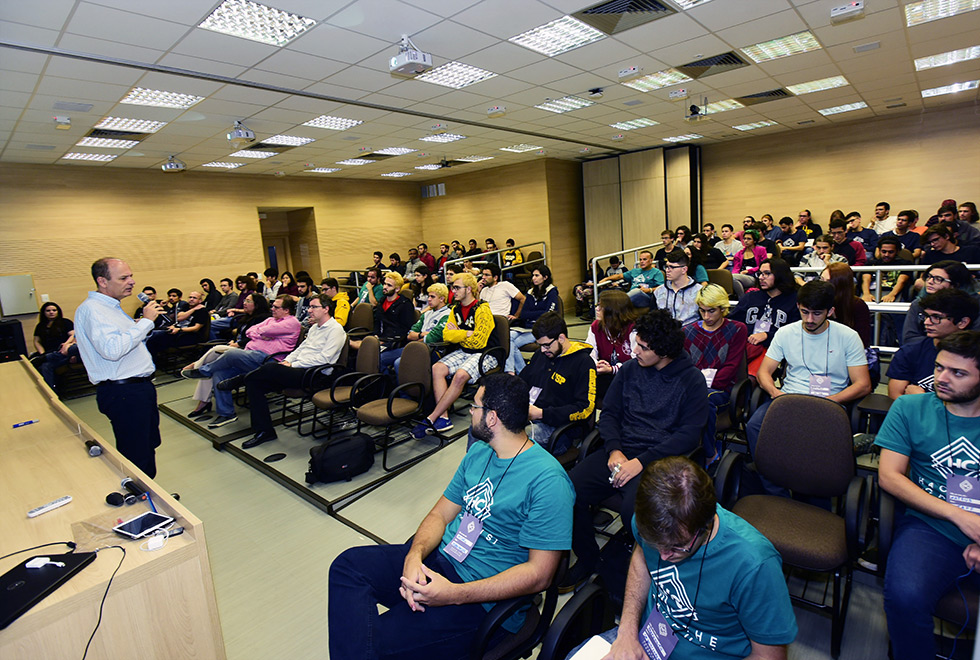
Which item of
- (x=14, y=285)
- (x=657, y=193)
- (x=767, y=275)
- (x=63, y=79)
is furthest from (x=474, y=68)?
(x=14, y=285)

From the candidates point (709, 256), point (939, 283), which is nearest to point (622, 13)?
point (939, 283)

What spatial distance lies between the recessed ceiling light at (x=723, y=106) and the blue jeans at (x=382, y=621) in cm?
766

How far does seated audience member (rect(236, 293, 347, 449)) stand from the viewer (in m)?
4.39

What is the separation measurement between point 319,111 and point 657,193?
799 centimetres

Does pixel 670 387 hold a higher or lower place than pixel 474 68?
lower

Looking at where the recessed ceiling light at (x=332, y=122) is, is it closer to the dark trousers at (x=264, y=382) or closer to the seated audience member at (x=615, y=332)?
the dark trousers at (x=264, y=382)

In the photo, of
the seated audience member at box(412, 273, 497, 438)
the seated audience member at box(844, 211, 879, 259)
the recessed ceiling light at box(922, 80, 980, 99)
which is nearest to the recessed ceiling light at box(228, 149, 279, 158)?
the seated audience member at box(412, 273, 497, 438)

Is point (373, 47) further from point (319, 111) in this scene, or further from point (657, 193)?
point (657, 193)

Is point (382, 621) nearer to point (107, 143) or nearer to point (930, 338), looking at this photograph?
point (930, 338)

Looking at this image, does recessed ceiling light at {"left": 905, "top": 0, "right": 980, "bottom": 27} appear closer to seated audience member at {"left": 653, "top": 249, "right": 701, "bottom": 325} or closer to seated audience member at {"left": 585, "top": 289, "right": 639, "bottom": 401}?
seated audience member at {"left": 653, "top": 249, "right": 701, "bottom": 325}

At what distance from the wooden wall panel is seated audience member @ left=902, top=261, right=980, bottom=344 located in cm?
825

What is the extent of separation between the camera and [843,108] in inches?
331

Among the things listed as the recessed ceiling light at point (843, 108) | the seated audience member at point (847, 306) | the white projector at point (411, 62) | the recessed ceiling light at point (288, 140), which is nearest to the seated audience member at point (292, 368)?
the white projector at point (411, 62)

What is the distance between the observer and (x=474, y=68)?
16.7 ft
